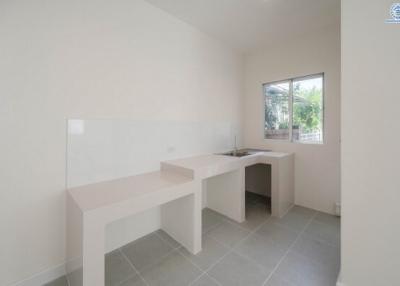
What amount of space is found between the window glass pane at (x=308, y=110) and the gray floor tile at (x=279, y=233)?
1437 mm

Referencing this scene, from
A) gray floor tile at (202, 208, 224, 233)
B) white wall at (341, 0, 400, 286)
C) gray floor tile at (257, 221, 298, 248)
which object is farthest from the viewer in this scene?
gray floor tile at (202, 208, 224, 233)

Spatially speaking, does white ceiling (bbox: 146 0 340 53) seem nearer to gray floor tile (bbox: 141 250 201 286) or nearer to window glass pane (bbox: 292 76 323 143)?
window glass pane (bbox: 292 76 323 143)

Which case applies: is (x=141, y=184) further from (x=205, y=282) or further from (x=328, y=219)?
(x=328, y=219)

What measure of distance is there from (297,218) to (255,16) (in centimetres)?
278

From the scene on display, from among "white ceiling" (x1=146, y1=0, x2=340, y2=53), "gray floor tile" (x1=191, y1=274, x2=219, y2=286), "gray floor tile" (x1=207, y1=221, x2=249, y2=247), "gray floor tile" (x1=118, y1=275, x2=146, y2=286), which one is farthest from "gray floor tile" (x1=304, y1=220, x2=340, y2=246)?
"white ceiling" (x1=146, y1=0, x2=340, y2=53)

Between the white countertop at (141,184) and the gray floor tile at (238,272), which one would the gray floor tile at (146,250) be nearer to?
the gray floor tile at (238,272)

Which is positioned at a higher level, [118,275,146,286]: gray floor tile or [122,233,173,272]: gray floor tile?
[122,233,173,272]: gray floor tile

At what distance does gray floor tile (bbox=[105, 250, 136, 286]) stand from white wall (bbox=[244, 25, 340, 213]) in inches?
102

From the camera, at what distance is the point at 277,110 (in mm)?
Answer: 3037

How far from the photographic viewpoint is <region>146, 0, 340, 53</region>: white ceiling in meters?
1.93

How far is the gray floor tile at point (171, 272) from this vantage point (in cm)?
136

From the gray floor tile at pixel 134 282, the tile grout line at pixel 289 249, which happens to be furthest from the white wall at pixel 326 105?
the gray floor tile at pixel 134 282

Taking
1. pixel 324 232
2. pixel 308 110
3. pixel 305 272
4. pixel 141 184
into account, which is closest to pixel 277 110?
pixel 308 110

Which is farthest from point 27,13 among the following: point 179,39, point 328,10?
point 328,10
